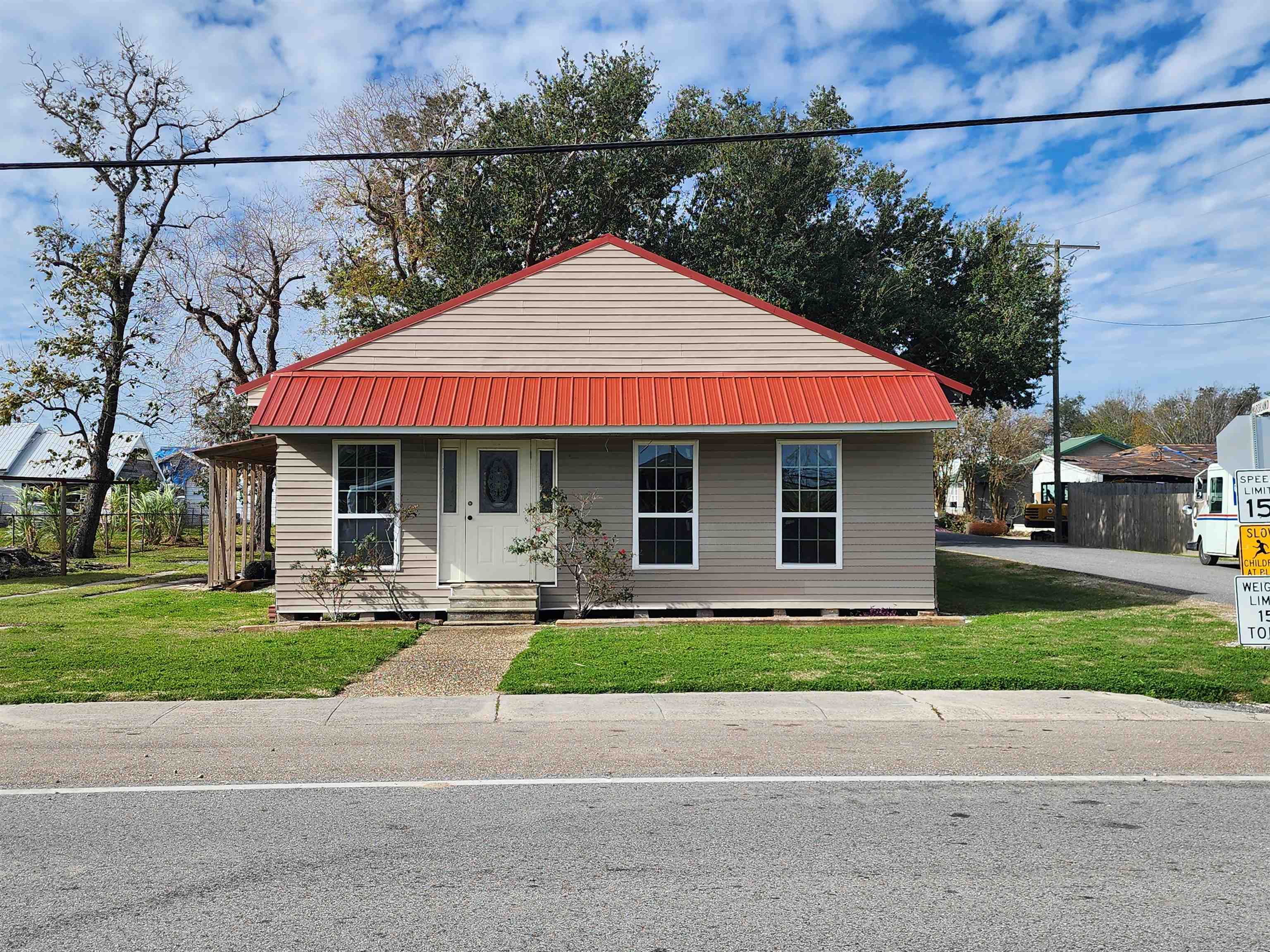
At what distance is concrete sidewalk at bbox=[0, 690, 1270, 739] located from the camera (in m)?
8.35

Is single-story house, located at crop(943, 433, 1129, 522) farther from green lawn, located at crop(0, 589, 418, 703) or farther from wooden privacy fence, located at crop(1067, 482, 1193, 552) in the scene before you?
green lawn, located at crop(0, 589, 418, 703)

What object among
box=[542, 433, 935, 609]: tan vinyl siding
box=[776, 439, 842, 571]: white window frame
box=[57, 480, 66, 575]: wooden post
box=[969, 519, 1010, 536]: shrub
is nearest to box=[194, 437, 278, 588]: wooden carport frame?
box=[57, 480, 66, 575]: wooden post

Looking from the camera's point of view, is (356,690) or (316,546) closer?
(356,690)

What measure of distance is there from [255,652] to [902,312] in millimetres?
23917

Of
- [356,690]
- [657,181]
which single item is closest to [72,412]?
[657,181]

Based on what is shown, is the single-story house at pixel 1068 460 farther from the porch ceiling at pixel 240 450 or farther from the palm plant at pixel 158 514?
the porch ceiling at pixel 240 450

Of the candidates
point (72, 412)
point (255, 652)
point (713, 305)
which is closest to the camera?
point (255, 652)

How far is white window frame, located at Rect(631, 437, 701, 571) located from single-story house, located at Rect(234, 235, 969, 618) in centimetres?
A: 3

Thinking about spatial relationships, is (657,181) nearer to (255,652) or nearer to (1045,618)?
(1045,618)

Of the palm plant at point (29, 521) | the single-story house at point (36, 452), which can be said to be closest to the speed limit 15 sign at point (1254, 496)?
the palm plant at point (29, 521)

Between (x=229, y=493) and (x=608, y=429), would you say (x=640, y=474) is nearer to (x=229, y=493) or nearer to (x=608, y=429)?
(x=608, y=429)

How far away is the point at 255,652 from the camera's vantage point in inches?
453

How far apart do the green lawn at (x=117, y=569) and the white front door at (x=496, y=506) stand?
10.5 meters

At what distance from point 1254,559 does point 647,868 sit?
8932mm
